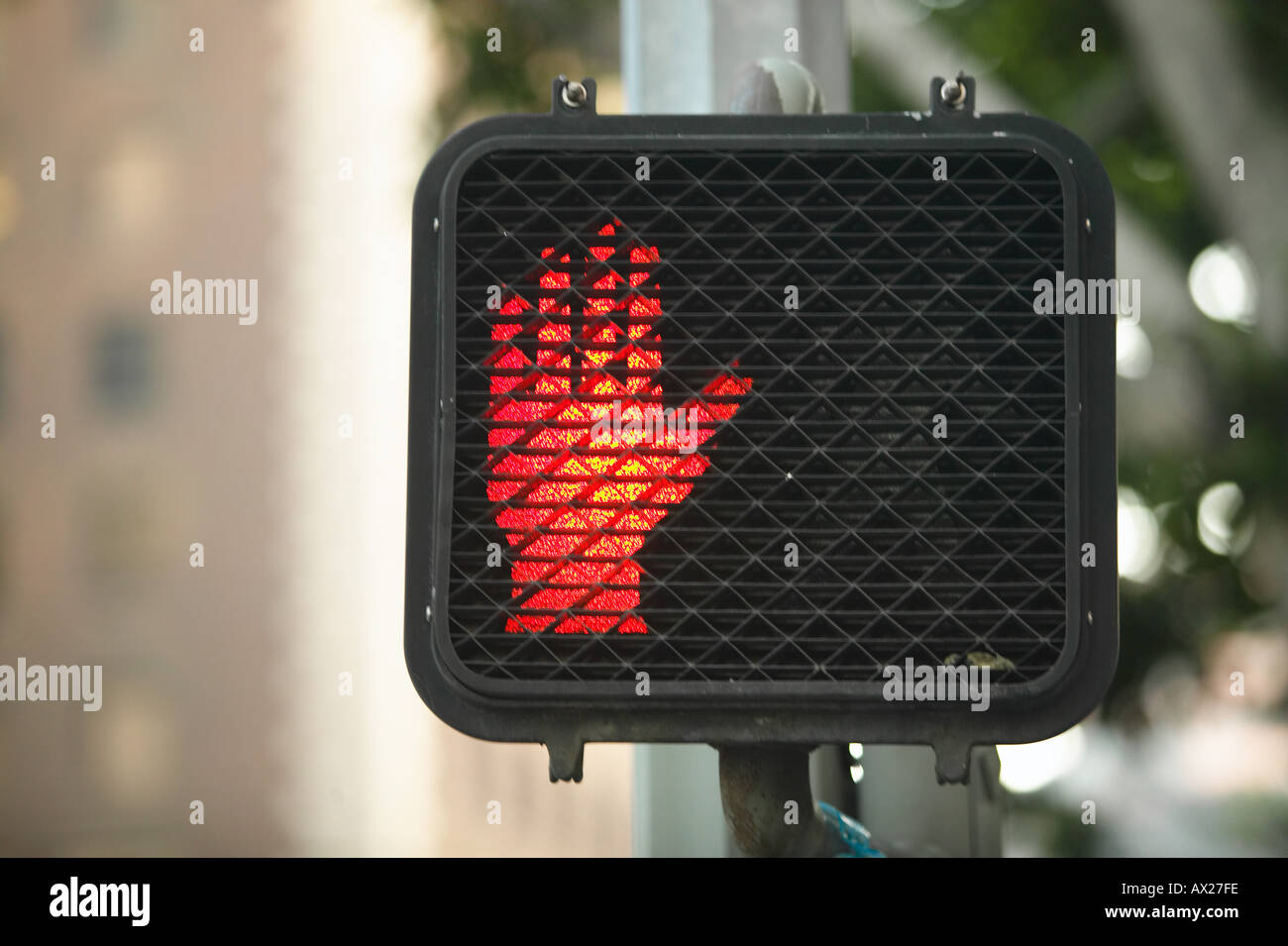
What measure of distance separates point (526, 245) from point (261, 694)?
19.2m

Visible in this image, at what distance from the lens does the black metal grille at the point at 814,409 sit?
68cm

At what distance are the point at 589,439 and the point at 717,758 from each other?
49cm

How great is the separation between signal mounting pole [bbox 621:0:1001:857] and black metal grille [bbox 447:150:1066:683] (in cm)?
44

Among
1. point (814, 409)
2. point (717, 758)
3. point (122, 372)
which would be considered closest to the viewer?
point (814, 409)

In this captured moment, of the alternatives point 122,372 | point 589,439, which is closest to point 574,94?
point 589,439

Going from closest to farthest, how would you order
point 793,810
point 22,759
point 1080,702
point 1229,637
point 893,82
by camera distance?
point 1080,702 < point 793,810 < point 893,82 < point 1229,637 < point 22,759

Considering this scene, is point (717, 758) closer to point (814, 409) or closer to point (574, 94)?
point (814, 409)

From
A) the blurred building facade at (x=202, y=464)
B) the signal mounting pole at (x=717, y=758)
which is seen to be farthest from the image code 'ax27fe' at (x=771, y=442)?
A: the blurred building facade at (x=202, y=464)

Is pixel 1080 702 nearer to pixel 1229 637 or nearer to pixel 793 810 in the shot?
pixel 793 810

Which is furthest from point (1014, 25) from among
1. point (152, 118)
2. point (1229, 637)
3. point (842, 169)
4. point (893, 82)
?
point (152, 118)

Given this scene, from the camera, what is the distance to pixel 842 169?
0.69 meters

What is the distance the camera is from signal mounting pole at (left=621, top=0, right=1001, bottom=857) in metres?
1.12

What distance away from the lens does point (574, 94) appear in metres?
0.71

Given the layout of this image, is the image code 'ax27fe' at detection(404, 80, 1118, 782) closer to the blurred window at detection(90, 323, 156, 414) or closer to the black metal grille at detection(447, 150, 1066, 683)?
the black metal grille at detection(447, 150, 1066, 683)
